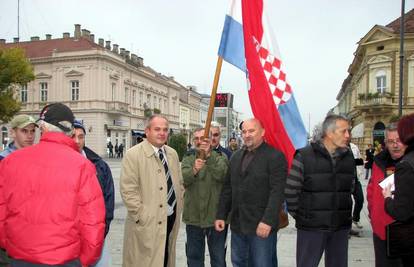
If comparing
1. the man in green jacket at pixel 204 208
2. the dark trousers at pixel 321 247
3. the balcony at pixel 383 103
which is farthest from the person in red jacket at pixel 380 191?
the balcony at pixel 383 103

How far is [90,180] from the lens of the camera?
2656mm

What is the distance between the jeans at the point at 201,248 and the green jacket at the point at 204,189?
117 mm

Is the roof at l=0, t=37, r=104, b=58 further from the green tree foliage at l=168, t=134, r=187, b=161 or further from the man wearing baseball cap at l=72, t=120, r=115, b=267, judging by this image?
the man wearing baseball cap at l=72, t=120, r=115, b=267

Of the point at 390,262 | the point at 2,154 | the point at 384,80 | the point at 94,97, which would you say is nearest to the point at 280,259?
the point at 390,262

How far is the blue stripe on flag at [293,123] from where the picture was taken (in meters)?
4.70

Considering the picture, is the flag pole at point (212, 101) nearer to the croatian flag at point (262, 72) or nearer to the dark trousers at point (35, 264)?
the croatian flag at point (262, 72)

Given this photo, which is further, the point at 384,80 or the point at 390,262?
the point at 384,80

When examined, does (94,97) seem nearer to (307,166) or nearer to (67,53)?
(67,53)

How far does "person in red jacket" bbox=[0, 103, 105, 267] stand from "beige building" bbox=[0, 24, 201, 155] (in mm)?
42301

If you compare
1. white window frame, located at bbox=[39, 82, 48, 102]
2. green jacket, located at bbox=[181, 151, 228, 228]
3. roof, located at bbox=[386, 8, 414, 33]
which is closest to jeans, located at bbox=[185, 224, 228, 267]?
green jacket, located at bbox=[181, 151, 228, 228]

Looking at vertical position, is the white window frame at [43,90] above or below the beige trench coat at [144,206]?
above

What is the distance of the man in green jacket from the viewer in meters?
4.57

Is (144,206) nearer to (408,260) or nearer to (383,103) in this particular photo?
(408,260)

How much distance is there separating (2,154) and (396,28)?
42.5 m
